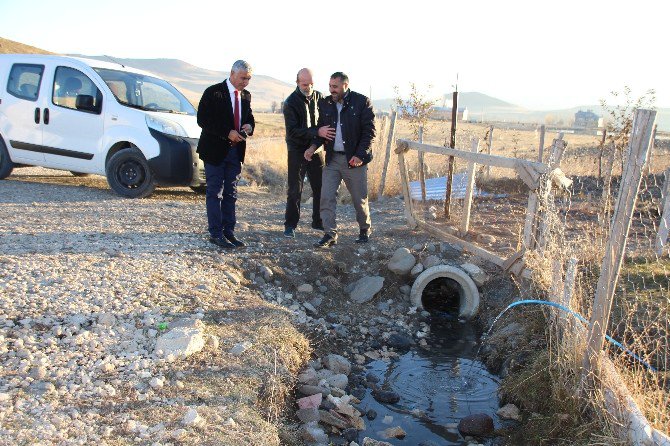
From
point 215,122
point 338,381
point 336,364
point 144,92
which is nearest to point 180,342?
point 338,381

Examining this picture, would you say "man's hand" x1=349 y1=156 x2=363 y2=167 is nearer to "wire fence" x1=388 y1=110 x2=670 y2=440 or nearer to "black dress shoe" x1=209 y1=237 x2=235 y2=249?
"wire fence" x1=388 y1=110 x2=670 y2=440

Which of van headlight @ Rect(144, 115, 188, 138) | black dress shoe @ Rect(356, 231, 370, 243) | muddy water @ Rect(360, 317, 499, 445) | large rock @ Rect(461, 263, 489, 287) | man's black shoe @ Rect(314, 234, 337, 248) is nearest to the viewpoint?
muddy water @ Rect(360, 317, 499, 445)

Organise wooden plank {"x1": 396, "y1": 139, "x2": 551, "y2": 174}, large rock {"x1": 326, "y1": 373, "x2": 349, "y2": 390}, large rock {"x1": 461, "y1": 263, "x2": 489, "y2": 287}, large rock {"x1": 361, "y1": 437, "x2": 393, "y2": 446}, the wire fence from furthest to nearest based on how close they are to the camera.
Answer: large rock {"x1": 461, "y1": 263, "x2": 489, "y2": 287}
wooden plank {"x1": 396, "y1": 139, "x2": 551, "y2": 174}
large rock {"x1": 326, "y1": 373, "x2": 349, "y2": 390}
large rock {"x1": 361, "y1": 437, "x2": 393, "y2": 446}
the wire fence

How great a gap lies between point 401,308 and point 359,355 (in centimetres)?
118

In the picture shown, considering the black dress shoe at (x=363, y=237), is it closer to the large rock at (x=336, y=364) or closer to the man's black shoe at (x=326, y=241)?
the man's black shoe at (x=326, y=241)

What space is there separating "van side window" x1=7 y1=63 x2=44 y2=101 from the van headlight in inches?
76.4

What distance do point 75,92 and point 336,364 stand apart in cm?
604

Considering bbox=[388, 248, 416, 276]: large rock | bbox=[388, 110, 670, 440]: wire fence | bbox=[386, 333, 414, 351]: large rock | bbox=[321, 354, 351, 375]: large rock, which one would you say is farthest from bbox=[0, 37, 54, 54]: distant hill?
bbox=[321, 354, 351, 375]: large rock

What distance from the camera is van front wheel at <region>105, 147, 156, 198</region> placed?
837cm

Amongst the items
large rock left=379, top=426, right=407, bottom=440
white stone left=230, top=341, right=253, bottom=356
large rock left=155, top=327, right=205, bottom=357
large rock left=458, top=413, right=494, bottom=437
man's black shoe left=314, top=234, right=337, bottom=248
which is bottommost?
large rock left=379, top=426, right=407, bottom=440

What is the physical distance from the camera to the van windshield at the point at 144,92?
8.53 meters

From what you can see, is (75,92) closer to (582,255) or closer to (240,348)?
(240,348)

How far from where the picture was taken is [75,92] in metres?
8.55

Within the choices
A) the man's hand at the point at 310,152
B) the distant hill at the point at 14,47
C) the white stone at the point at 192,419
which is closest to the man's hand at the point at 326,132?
the man's hand at the point at 310,152
